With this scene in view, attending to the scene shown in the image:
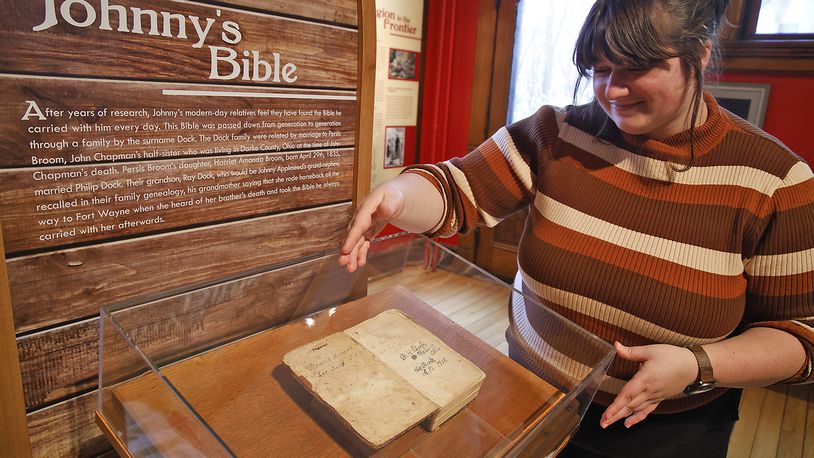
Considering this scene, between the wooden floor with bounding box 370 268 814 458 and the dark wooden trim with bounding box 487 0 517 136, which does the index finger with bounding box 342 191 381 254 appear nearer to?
the wooden floor with bounding box 370 268 814 458

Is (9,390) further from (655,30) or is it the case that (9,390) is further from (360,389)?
(655,30)

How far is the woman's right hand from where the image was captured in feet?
3.32

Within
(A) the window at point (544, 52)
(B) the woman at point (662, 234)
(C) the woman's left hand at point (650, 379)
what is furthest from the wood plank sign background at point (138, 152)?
(A) the window at point (544, 52)

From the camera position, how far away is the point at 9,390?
0.94 m

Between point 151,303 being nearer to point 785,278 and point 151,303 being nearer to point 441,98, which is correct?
point 785,278

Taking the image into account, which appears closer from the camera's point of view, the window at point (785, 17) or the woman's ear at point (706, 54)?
the woman's ear at point (706, 54)

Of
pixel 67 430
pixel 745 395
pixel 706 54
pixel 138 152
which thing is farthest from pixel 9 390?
pixel 745 395

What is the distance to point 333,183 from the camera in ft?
4.74

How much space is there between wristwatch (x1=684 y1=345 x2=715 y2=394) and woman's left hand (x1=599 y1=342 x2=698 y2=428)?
14 millimetres

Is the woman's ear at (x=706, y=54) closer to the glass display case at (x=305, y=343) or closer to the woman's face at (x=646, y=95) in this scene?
the woman's face at (x=646, y=95)

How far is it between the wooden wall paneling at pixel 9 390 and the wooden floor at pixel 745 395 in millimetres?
632

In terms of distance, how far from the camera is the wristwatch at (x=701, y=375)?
3.04 ft

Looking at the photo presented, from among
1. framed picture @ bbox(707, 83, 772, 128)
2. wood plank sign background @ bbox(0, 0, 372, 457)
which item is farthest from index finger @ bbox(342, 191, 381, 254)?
framed picture @ bbox(707, 83, 772, 128)

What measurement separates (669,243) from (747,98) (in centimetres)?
232
